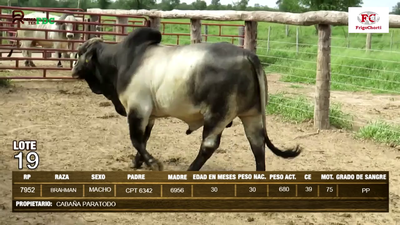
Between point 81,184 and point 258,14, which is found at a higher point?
point 258,14

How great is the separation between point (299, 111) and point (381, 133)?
129 centimetres

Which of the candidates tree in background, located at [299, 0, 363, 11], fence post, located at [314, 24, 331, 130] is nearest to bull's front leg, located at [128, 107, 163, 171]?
fence post, located at [314, 24, 331, 130]

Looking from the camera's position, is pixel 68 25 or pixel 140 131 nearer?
pixel 140 131

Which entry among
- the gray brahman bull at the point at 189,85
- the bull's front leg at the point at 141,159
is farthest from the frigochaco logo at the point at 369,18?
the bull's front leg at the point at 141,159

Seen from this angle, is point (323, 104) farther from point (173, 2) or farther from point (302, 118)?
point (173, 2)

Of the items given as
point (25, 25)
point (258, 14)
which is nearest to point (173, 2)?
point (25, 25)

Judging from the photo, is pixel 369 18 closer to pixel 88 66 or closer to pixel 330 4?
pixel 88 66

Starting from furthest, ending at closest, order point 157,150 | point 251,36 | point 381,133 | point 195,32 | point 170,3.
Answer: point 170,3 < point 195,32 < point 251,36 < point 381,133 < point 157,150

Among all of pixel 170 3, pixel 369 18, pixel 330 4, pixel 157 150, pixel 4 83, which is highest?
pixel 170 3

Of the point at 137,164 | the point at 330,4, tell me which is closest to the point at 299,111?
→ the point at 137,164

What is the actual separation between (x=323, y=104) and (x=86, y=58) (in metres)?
3.03

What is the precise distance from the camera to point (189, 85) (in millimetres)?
4219

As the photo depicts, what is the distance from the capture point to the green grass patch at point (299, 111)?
22.3ft

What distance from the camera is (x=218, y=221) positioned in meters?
3.75
